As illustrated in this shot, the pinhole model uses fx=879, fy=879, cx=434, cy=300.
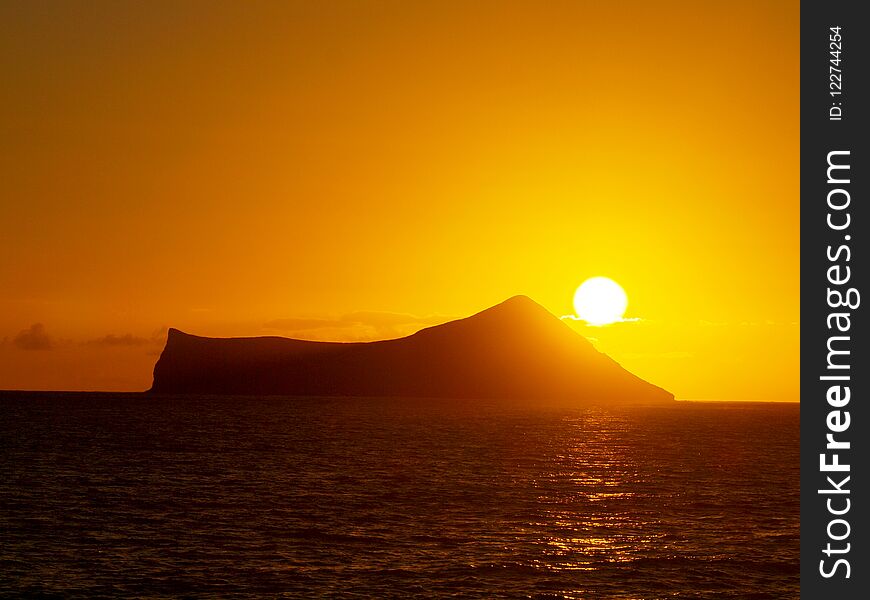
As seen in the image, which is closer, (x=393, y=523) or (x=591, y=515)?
(x=393, y=523)

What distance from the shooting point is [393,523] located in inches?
2178

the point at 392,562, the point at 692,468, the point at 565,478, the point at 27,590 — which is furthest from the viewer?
the point at 692,468

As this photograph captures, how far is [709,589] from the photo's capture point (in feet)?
131

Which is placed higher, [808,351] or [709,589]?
[808,351]

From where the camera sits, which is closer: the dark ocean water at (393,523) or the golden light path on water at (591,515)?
the dark ocean water at (393,523)

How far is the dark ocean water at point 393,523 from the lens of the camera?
4047 centimetres

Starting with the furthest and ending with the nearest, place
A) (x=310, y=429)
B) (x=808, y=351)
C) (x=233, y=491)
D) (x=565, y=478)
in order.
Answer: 1. (x=310, y=429)
2. (x=565, y=478)
3. (x=233, y=491)
4. (x=808, y=351)

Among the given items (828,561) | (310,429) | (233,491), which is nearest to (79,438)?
(310,429)

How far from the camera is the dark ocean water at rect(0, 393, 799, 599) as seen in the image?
40.5 meters

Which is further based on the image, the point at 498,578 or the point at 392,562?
the point at 392,562

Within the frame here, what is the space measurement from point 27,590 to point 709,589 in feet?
99.1

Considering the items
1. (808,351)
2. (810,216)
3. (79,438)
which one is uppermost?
(810,216)

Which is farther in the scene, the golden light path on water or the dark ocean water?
the golden light path on water

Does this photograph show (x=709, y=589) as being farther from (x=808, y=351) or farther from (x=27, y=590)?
(x=27, y=590)
